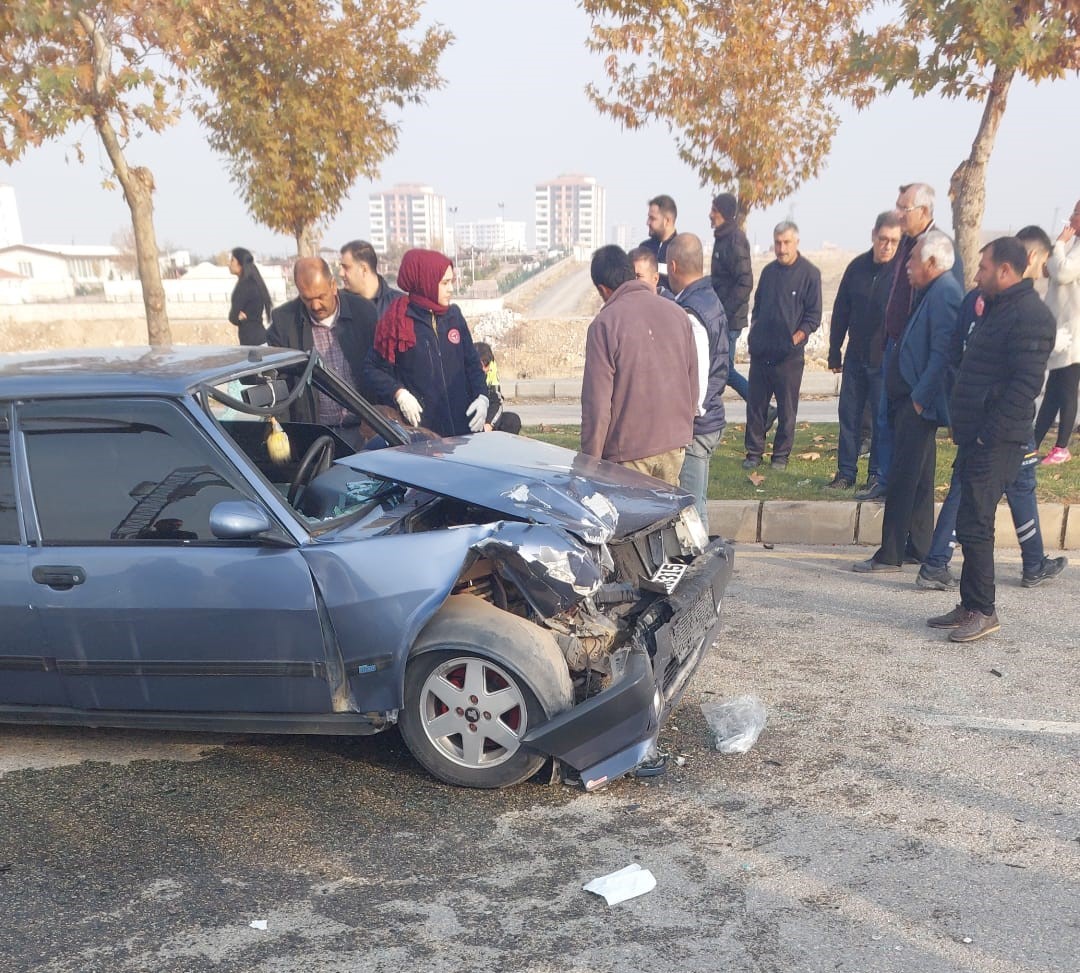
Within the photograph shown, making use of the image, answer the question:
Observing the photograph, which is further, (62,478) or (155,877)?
(62,478)

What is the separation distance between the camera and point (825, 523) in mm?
7379

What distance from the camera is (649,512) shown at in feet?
14.2

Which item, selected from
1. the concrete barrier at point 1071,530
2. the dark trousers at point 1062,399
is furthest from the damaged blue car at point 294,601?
the dark trousers at point 1062,399

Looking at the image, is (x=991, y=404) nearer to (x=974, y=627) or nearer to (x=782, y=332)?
(x=974, y=627)

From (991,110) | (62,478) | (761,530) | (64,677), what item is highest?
(991,110)

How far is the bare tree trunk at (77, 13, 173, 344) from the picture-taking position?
38.4ft

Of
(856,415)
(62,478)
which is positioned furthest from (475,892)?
(856,415)

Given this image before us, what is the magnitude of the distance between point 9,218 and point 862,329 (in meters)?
182

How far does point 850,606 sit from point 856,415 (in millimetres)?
2625

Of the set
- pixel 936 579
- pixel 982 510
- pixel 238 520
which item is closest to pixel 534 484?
pixel 238 520

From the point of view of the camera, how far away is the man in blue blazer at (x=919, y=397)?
6.04 metres

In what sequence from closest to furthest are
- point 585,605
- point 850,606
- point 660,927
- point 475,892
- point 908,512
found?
1. point 660,927
2. point 475,892
3. point 585,605
4. point 850,606
5. point 908,512

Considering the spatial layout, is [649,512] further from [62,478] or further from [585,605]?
[62,478]

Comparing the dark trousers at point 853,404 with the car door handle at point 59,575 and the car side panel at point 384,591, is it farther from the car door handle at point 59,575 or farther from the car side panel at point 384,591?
the car door handle at point 59,575
